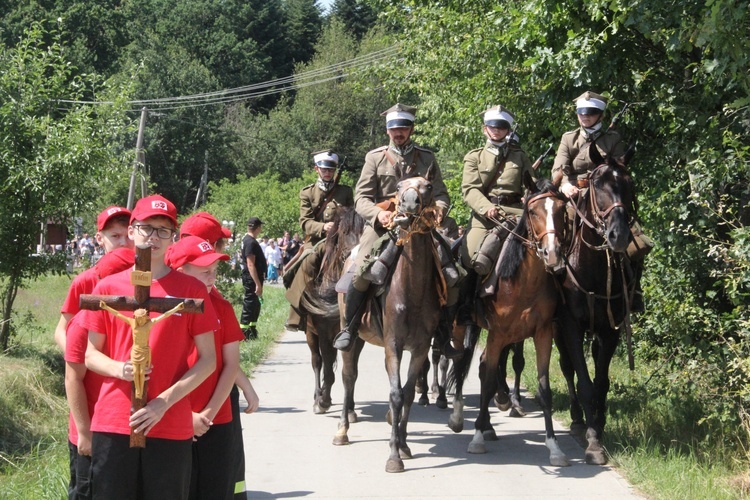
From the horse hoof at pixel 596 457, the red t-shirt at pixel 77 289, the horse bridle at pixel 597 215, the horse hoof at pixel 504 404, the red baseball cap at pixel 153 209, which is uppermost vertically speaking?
the horse bridle at pixel 597 215

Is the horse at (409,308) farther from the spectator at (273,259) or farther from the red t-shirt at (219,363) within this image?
the spectator at (273,259)

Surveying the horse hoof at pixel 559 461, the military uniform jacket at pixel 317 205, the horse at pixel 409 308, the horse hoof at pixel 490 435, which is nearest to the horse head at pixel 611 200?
the horse at pixel 409 308

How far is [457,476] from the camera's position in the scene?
9125 millimetres

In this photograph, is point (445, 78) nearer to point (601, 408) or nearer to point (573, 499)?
point (601, 408)

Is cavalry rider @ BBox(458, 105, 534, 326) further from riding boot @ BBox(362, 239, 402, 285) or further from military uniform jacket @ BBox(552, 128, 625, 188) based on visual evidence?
riding boot @ BBox(362, 239, 402, 285)

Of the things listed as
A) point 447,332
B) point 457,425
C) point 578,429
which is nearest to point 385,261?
point 447,332

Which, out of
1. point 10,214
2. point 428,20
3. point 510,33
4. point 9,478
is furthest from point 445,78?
point 9,478

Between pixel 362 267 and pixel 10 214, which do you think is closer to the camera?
pixel 362 267

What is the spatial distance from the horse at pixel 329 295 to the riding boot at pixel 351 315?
163cm

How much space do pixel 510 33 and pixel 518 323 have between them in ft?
12.3

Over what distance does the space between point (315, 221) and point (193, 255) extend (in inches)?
283

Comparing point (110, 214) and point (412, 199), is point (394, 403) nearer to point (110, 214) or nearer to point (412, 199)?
point (412, 199)

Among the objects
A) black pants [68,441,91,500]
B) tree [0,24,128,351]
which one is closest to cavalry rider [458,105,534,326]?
tree [0,24,128,351]

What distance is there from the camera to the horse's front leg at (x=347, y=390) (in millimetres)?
10523
